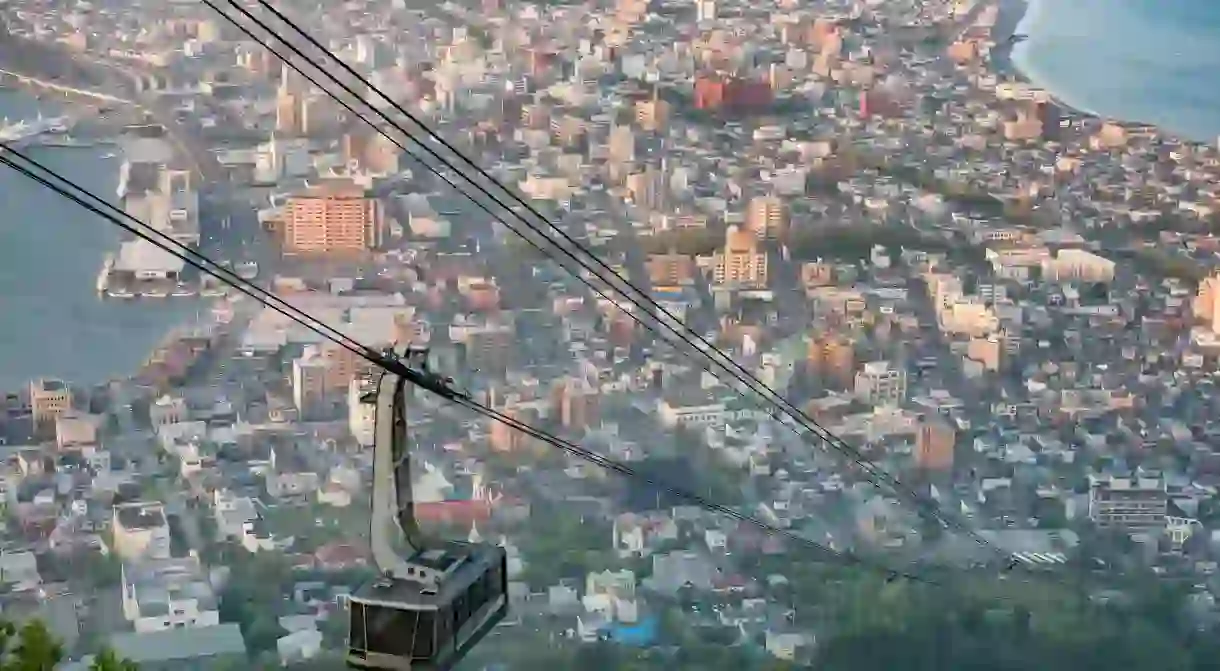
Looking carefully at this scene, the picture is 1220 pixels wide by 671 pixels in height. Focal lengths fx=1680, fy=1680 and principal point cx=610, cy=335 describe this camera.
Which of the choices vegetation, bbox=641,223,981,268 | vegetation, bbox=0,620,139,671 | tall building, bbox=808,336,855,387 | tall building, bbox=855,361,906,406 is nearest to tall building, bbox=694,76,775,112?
vegetation, bbox=641,223,981,268

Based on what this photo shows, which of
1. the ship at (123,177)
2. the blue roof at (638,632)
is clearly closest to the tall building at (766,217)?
the blue roof at (638,632)

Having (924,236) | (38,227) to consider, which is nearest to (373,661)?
(38,227)

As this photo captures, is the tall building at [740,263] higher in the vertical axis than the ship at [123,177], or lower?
lower

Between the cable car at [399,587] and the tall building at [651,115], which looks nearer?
the cable car at [399,587]

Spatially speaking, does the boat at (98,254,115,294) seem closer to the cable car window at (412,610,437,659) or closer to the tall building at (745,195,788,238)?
the tall building at (745,195,788,238)

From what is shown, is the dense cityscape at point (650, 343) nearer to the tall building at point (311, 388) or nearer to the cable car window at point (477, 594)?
the tall building at point (311, 388)

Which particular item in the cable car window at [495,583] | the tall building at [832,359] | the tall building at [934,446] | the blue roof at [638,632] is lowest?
the blue roof at [638,632]

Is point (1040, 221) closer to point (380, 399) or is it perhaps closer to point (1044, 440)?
point (1044, 440)

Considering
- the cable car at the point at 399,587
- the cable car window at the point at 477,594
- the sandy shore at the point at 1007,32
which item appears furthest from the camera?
the sandy shore at the point at 1007,32
